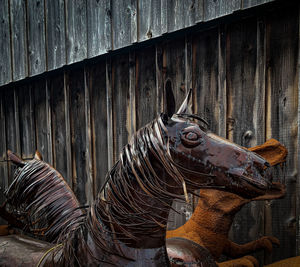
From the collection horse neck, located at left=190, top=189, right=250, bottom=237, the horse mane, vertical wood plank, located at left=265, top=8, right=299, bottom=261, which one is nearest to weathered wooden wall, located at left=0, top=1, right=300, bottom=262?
vertical wood plank, located at left=265, top=8, right=299, bottom=261

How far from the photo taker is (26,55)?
7.62ft

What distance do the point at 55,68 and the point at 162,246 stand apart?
1.82 meters

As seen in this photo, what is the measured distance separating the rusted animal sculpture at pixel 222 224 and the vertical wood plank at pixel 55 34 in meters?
1.63

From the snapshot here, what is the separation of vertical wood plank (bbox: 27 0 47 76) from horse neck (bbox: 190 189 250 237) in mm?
1849

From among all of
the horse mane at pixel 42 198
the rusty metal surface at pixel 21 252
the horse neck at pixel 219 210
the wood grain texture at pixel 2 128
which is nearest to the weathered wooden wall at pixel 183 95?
the horse neck at pixel 219 210

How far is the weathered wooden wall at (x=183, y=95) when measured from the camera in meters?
1.33

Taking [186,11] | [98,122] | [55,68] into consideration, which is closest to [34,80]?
[55,68]

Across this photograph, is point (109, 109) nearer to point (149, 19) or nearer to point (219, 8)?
point (149, 19)

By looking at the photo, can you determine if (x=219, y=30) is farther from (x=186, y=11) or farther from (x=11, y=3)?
(x=11, y=3)

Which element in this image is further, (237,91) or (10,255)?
(237,91)

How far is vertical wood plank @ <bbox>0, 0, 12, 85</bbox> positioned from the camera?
8.09 feet

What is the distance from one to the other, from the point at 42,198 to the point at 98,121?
0.84 m

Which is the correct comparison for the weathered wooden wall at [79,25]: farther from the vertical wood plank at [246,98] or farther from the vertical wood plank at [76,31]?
the vertical wood plank at [246,98]

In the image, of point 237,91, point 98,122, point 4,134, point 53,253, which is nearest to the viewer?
point 53,253
